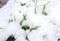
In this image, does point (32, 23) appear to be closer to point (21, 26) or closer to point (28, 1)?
point (21, 26)

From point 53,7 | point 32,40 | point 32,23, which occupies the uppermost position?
point 53,7

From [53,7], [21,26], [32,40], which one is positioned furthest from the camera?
[53,7]

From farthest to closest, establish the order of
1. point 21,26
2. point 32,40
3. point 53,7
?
point 53,7 → point 21,26 → point 32,40

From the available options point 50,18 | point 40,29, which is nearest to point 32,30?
point 40,29

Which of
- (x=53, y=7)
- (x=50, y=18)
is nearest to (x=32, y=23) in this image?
(x=50, y=18)

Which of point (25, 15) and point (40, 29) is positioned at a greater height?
point (25, 15)

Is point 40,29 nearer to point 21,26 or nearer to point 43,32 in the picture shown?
point 43,32

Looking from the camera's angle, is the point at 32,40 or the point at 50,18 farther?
the point at 50,18
